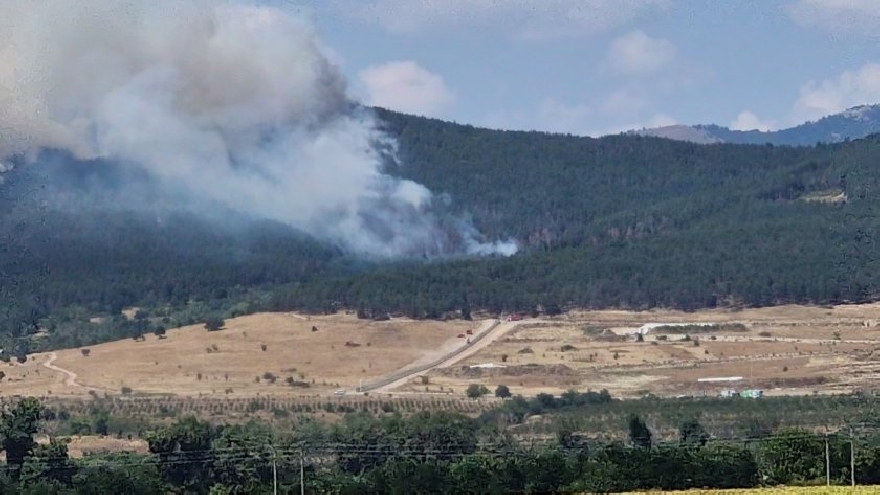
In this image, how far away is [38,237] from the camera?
459ft

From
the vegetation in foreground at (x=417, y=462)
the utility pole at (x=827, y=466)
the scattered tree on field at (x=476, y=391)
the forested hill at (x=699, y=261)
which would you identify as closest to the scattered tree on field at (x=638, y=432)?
the vegetation in foreground at (x=417, y=462)

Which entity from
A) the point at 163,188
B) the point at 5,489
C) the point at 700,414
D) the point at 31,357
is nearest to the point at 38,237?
the point at 31,357

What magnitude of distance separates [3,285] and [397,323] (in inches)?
1170

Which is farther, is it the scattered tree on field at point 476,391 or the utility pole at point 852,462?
the scattered tree on field at point 476,391

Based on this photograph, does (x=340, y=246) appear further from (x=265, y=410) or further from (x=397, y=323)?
(x=265, y=410)

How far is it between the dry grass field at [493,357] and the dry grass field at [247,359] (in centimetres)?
10

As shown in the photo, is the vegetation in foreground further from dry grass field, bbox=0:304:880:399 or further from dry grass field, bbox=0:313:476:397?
dry grass field, bbox=0:313:476:397

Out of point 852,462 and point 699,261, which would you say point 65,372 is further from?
point 852,462

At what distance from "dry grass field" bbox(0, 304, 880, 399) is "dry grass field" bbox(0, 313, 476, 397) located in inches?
3.9

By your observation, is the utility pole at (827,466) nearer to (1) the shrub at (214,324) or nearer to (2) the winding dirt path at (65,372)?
(2) the winding dirt path at (65,372)

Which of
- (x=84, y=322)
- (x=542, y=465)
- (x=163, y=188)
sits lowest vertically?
(x=542, y=465)

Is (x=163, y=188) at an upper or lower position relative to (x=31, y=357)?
upper

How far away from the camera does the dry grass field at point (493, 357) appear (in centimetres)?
9988

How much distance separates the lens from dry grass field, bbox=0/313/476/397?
101625 millimetres
